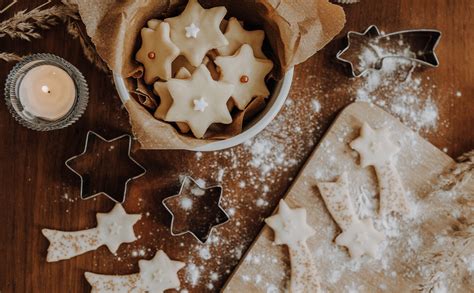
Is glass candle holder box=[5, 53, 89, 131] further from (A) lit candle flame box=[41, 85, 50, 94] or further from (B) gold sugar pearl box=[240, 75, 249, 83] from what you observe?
(B) gold sugar pearl box=[240, 75, 249, 83]

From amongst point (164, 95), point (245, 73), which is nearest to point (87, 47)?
point (164, 95)

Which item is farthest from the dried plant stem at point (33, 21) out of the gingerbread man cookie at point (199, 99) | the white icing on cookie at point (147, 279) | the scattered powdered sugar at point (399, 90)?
the scattered powdered sugar at point (399, 90)

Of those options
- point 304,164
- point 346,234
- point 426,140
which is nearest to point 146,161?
point 304,164

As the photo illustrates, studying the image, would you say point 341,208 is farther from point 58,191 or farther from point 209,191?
point 58,191

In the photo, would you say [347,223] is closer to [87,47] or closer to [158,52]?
[158,52]

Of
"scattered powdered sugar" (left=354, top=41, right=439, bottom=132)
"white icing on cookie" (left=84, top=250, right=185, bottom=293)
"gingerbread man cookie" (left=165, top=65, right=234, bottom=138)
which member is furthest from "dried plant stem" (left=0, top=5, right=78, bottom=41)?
"scattered powdered sugar" (left=354, top=41, right=439, bottom=132)

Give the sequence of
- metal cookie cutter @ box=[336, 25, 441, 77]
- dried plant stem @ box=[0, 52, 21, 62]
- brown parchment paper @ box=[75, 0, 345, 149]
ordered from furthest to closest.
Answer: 1. metal cookie cutter @ box=[336, 25, 441, 77]
2. dried plant stem @ box=[0, 52, 21, 62]
3. brown parchment paper @ box=[75, 0, 345, 149]
